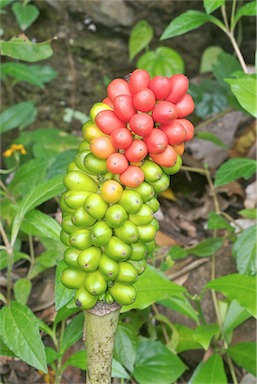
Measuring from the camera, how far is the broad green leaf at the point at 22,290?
2.76 metres

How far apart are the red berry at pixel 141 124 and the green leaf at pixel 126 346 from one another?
1.25 meters

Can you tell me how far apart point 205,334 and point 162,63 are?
70.8 inches

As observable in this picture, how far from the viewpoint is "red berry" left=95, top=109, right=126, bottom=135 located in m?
1.58

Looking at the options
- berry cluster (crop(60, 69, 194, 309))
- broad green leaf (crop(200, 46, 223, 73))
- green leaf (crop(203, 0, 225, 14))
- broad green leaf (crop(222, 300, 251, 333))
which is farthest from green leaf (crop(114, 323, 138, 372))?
broad green leaf (crop(200, 46, 223, 73))

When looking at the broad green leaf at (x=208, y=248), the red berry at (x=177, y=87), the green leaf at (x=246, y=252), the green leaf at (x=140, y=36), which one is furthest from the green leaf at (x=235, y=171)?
the green leaf at (x=140, y=36)

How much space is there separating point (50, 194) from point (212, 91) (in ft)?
6.79

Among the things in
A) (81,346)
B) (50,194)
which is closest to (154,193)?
(50,194)

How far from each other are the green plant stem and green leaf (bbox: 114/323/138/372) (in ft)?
2.22

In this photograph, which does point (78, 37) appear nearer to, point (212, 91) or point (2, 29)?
point (2, 29)

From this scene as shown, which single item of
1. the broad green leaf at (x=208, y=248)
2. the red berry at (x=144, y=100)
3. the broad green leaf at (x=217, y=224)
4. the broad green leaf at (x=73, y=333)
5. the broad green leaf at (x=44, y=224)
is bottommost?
the broad green leaf at (x=208, y=248)

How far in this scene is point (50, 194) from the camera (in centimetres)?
237

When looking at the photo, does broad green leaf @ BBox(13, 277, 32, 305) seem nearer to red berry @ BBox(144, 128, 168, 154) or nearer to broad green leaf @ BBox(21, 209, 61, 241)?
broad green leaf @ BBox(21, 209, 61, 241)

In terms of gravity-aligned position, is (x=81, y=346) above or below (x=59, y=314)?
below

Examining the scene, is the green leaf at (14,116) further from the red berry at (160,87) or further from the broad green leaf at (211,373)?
the red berry at (160,87)
